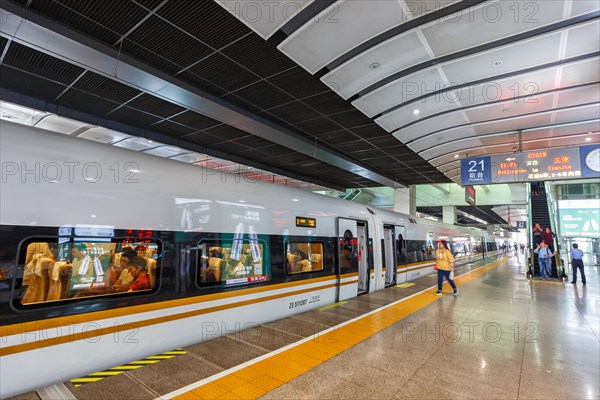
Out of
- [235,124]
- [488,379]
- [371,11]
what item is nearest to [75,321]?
[488,379]

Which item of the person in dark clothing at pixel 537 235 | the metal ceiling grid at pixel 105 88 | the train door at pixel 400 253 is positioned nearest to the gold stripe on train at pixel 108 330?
the metal ceiling grid at pixel 105 88

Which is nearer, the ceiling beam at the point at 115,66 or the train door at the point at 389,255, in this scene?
the ceiling beam at the point at 115,66

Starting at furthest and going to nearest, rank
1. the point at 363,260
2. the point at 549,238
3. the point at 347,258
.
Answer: the point at 549,238
the point at 363,260
the point at 347,258

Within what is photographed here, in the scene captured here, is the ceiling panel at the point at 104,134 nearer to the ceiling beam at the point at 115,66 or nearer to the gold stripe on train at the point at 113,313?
the ceiling beam at the point at 115,66

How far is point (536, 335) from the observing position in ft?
18.3

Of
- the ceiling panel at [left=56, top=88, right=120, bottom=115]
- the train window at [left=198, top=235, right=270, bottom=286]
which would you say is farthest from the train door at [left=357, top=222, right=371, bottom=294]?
the ceiling panel at [left=56, top=88, right=120, bottom=115]

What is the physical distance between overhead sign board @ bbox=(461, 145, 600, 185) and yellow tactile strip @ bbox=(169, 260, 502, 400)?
490 centimetres

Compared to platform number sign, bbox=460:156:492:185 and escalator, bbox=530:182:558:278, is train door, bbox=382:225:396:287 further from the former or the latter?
escalator, bbox=530:182:558:278

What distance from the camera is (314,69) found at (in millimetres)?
5695

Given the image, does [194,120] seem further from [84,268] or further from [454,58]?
[454,58]

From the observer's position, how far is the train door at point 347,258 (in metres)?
7.84

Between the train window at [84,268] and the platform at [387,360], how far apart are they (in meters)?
0.93

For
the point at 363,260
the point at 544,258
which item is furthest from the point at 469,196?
the point at 363,260

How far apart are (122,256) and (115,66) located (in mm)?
Result: 3483
